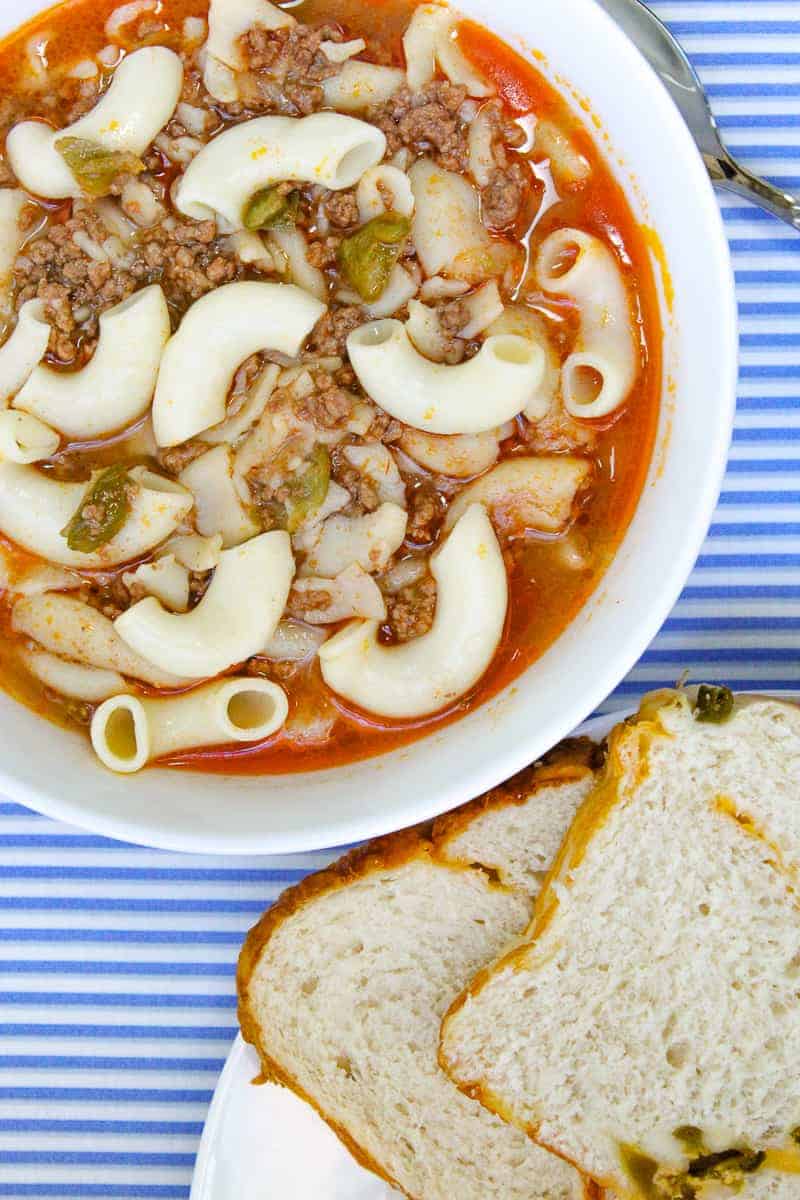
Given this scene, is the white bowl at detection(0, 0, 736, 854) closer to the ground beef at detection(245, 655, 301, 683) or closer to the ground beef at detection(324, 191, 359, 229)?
the ground beef at detection(245, 655, 301, 683)

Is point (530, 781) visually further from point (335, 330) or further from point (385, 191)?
point (385, 191)

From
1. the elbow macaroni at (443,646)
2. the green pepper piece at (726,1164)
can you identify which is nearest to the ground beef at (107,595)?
the elbow macaroni at (443,646)

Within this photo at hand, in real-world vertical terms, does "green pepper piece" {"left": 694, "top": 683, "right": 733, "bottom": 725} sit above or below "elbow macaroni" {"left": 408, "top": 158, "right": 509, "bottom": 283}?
below

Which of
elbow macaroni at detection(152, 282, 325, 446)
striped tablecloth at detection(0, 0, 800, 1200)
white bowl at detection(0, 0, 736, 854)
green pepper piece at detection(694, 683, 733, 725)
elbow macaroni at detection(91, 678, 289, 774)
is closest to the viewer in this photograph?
white bowl at detection(0, 0, 736, 854)

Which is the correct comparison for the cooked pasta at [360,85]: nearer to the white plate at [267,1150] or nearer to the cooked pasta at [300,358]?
the cooked pasta at [300,358]

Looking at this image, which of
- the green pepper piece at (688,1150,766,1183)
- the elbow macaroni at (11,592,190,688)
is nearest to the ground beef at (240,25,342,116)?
the elbow macaroni at (11,592,190,688)

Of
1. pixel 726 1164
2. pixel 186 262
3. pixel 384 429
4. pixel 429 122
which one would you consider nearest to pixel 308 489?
pixel 384 429

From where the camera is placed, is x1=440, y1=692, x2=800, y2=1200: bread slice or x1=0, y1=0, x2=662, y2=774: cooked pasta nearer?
x1=0, y1=0, x2=662, y2=774: cooked pasta
